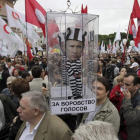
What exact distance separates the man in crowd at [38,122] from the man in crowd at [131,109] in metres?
0.77

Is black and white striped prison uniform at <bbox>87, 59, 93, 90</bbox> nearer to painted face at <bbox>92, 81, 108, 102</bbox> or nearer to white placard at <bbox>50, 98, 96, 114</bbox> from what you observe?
white placard at <bbox>50, 98, 96, 114</bbox>

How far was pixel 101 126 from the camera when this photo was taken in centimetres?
144

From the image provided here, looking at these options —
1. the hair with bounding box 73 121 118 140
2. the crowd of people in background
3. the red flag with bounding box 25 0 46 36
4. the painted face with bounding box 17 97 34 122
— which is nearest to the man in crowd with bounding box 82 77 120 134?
the crowd of people in background

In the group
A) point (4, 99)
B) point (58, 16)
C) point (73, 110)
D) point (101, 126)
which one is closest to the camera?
point (101, 126)

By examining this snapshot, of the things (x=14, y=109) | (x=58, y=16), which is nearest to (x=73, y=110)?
(x=58, y=16)

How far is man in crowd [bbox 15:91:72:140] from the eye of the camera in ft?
6.22

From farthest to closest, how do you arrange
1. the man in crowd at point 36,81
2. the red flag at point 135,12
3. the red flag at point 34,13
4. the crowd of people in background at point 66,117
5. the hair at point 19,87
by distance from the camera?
the red flag at point 135,12 < the red flag at point 34,13 < the man in crowd at point 36,81 < the hair at point 19,87 < the crowd of people in background at point 66,117

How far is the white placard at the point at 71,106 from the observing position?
6.00 feet

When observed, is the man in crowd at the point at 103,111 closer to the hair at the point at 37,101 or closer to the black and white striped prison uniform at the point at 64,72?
the black and white striped prison uniform at the point at 64,72

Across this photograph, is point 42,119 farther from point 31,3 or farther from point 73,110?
point 31,3

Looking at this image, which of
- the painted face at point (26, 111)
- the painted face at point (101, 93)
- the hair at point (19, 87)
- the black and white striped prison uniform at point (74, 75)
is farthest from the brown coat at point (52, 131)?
the hair at point (19, 87)

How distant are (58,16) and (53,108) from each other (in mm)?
859

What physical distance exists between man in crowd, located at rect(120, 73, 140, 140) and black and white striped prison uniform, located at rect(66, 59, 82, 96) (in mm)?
780

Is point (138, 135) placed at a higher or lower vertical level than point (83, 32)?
lower
